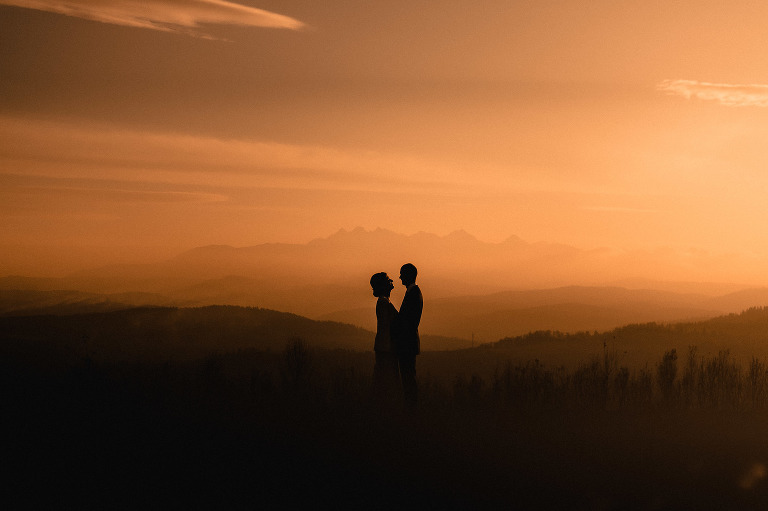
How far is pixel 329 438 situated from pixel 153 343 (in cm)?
A: 2581

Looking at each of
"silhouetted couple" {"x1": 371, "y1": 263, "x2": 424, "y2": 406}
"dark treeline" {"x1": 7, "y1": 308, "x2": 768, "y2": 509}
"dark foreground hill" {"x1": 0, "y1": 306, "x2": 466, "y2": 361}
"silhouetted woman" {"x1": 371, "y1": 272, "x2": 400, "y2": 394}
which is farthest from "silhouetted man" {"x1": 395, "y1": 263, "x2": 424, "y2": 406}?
"dark foreground hill" {"x1": 0, "y1": 306, "x2": 466, "y2": 361}

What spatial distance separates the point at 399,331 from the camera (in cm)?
1178

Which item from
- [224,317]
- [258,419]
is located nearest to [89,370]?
[258,419]

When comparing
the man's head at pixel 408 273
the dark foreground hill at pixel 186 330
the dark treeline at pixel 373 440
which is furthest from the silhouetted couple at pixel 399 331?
the dark foreground hill at pixel 186 330

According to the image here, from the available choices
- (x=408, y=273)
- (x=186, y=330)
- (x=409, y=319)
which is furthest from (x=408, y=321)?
(x=186, y=330)

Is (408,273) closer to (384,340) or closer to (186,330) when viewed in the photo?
(384,340)

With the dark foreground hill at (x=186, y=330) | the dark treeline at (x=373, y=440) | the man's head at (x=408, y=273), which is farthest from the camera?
the dark foreground hill at (x=186, y=330)

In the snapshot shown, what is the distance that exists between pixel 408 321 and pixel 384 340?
1.70 feet

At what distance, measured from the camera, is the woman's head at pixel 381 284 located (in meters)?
11.8

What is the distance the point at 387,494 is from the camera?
838cm

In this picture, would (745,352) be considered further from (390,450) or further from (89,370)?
(89,370)

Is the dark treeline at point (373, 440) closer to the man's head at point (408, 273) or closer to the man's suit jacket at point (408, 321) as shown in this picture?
the man's suit jacket at point (408, 321)

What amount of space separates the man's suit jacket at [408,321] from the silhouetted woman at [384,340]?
0.14 metres

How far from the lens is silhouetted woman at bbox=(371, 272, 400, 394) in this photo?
1184 centimetres
